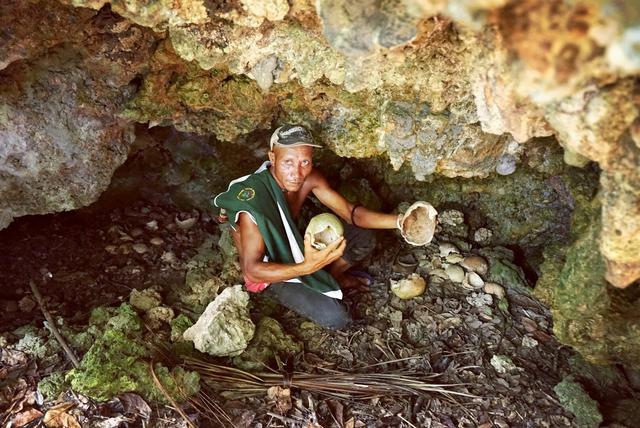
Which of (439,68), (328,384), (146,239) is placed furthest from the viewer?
(146,239)

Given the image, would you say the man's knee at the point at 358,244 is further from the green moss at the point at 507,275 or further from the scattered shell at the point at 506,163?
the scattered shell at the point at 506,163

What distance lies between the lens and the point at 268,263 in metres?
3.33

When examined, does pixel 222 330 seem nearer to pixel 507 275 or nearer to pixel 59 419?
pixel 59 419

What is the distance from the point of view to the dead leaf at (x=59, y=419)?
2.72 m

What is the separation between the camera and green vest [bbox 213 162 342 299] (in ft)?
11.4

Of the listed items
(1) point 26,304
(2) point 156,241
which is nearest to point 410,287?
(2) point 156,241

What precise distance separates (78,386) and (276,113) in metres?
2.12

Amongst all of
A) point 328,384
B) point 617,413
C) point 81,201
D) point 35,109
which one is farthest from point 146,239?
point 617,413

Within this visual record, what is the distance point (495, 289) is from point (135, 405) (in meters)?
2.61

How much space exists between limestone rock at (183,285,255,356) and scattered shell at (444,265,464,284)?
1613 mm

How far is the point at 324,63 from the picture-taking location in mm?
2643

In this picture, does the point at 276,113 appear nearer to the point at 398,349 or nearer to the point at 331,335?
the point at 331,335

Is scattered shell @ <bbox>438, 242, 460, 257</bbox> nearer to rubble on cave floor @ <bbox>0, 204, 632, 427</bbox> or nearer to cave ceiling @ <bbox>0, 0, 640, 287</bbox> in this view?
rubble on cave floor @ <bbox>0, 204, 632, 427</bbox>

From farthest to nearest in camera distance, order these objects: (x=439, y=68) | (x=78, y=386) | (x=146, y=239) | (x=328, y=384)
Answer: (x=146, y=239), (x=328, y=384), (x=78, y=386), (x=439, y=68)
